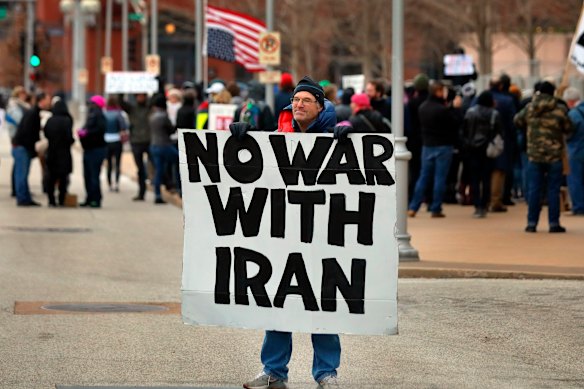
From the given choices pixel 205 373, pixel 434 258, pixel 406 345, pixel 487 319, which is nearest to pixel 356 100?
pixel 434 258

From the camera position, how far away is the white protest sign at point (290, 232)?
866 cm

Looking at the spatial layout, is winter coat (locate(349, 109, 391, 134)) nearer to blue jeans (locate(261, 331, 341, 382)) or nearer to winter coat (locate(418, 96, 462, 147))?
winter coat (locate(418, 96, 462, 147))

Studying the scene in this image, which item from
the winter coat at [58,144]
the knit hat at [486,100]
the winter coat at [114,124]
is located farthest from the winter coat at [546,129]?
the winter coat at [114,124]

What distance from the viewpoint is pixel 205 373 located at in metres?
9.67

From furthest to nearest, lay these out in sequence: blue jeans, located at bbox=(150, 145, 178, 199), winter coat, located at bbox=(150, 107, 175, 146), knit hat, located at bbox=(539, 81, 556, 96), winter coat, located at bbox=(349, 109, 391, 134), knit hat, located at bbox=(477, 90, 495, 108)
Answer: blue jeans, located at bbox=(150, 145, 178, 199), winter coat, located at bbox=(150, 107, 175, 146), knit hat, located at bbox=(477, 90, 495, 108), winter coat, located at bbox=(349, 109, 391, 134), knit hat, located at bbox=(539, 81, 556, 96)

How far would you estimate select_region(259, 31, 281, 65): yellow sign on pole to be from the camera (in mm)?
26281

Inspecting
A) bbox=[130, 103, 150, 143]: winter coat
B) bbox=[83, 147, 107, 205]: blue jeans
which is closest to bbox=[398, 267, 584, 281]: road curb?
bbox=[83, 147, 107, 205]: blue jeans

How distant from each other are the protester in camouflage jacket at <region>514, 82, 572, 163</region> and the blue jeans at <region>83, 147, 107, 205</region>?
8866 mm

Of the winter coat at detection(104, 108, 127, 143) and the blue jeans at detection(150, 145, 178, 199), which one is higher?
the winter coat at detection(104, 108, 127, 143)

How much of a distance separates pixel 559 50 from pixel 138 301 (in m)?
54.7

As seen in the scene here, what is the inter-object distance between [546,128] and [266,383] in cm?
1088

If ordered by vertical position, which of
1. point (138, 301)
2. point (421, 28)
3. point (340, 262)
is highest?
point (421, 28)

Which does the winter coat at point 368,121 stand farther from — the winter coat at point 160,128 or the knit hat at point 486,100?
the winter coat at point 160,128

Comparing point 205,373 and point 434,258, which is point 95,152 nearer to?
point 434,258
